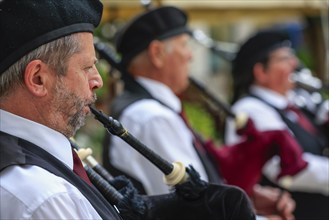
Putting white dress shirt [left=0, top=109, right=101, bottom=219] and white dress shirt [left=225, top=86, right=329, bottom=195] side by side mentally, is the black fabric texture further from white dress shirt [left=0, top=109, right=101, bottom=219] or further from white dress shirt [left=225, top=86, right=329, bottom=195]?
white dress shirt [left=225, top=86, right=329, bottom=195]

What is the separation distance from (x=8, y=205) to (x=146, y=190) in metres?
1.21

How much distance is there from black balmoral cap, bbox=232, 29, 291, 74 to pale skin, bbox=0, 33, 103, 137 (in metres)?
2.61

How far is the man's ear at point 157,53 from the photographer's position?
9.93 ft

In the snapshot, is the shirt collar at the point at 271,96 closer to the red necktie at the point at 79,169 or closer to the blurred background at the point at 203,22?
the blurred background at the point at 203,22

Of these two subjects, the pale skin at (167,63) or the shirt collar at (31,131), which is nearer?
the shirt collar at (31,131)

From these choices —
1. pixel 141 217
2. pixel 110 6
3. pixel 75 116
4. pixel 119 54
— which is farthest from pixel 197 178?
pixel 110 6

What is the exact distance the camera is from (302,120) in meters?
4.16

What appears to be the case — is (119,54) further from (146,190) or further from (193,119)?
(193,119)

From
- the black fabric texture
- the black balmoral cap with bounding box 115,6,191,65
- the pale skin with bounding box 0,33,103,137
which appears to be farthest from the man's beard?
the black balmoral cap with bounding box 115,6,191,65

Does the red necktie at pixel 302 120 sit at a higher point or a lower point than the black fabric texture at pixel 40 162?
lower

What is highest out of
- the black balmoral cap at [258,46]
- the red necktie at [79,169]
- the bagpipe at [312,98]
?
the red necktie at [79,169]

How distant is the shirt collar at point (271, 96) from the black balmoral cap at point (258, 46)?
16cm

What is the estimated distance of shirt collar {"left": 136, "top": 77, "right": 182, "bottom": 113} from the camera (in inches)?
117

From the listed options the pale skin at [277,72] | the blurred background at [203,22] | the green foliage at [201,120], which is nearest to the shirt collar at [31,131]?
the blurred background at [203,22]
